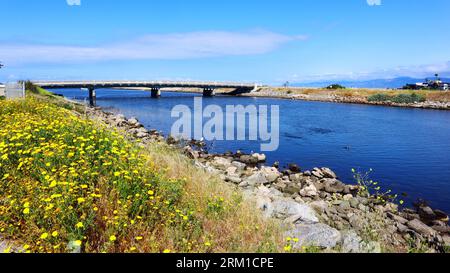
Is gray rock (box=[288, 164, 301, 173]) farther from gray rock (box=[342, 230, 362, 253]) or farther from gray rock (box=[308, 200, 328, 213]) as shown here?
gray rock (box=[342, 230, 362, 253])

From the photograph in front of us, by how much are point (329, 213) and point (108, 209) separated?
783 centimetres

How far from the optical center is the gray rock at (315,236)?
5.69 metres

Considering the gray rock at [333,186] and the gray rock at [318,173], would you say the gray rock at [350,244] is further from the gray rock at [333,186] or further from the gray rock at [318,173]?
the gray rock at [318,173]

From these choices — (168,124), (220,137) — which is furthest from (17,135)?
(168,124)

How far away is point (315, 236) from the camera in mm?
6094

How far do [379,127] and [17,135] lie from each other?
1383 inches

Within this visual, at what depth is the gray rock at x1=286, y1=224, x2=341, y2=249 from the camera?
569 centimetres

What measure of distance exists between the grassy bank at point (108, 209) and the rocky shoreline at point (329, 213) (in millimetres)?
1022

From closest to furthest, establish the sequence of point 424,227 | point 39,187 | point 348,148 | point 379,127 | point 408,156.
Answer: point 39,187 < point 424,227 < point 408,156 < point 348,148 < point 379,127

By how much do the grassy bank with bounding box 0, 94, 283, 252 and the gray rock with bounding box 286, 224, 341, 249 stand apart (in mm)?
534

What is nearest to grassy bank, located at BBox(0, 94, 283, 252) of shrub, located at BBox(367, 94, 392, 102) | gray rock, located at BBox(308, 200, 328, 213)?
gray rock, located at BBox(308, 200, 328, 213)

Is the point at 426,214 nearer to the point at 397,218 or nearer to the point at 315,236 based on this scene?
the point at 397,218
